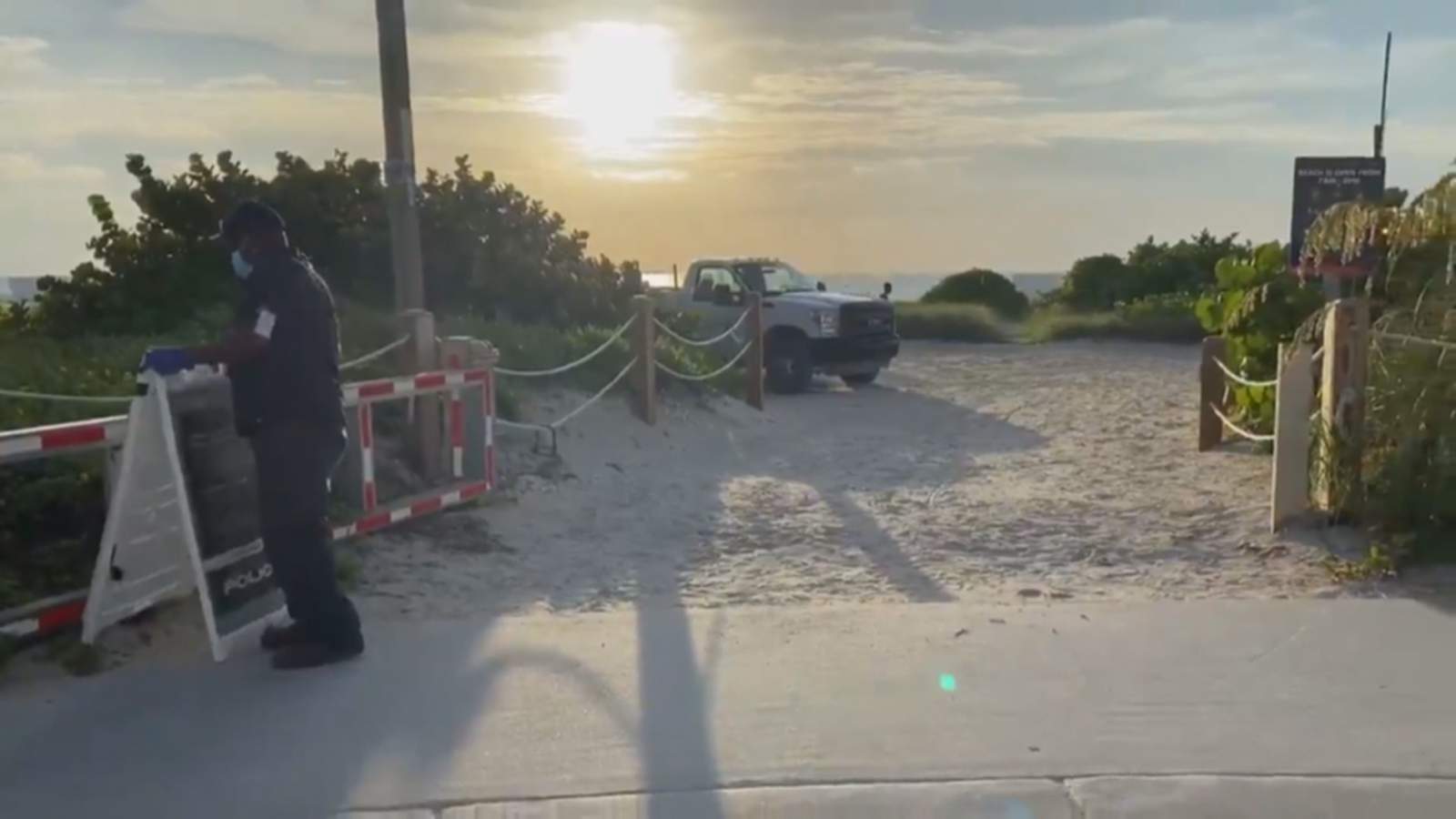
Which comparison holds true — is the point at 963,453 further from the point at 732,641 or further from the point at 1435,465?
the point at 732,641

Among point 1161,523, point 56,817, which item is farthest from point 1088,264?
point 56,817

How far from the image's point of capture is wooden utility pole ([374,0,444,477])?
30.1 ft

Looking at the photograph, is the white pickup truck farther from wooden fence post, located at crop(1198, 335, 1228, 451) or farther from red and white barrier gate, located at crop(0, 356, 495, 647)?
red and white barrier gate, located at crop(0, 356, 495, 647)

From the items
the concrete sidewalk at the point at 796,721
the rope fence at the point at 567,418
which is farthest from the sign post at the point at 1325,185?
the concrete sidewalk at the point at 796,721

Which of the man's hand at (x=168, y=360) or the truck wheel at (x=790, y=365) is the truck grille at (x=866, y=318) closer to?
the truck wheel at (x=790, y=365)

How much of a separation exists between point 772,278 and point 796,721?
15.7 metres

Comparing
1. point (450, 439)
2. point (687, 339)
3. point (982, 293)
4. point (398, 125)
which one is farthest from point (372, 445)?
point (982, 293)

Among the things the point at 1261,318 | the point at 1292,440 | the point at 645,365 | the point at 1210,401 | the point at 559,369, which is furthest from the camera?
the point at 645,365

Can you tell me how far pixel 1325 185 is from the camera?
14.3 m

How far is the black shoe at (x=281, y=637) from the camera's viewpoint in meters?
6.09

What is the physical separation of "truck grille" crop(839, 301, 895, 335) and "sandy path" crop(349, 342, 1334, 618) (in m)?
3.68

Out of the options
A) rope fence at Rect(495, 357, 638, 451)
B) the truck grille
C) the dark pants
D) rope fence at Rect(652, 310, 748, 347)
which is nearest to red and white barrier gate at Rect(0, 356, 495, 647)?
the dark pants

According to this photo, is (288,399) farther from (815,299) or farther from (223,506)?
(815,299)

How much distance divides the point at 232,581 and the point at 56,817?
69.3 inches
